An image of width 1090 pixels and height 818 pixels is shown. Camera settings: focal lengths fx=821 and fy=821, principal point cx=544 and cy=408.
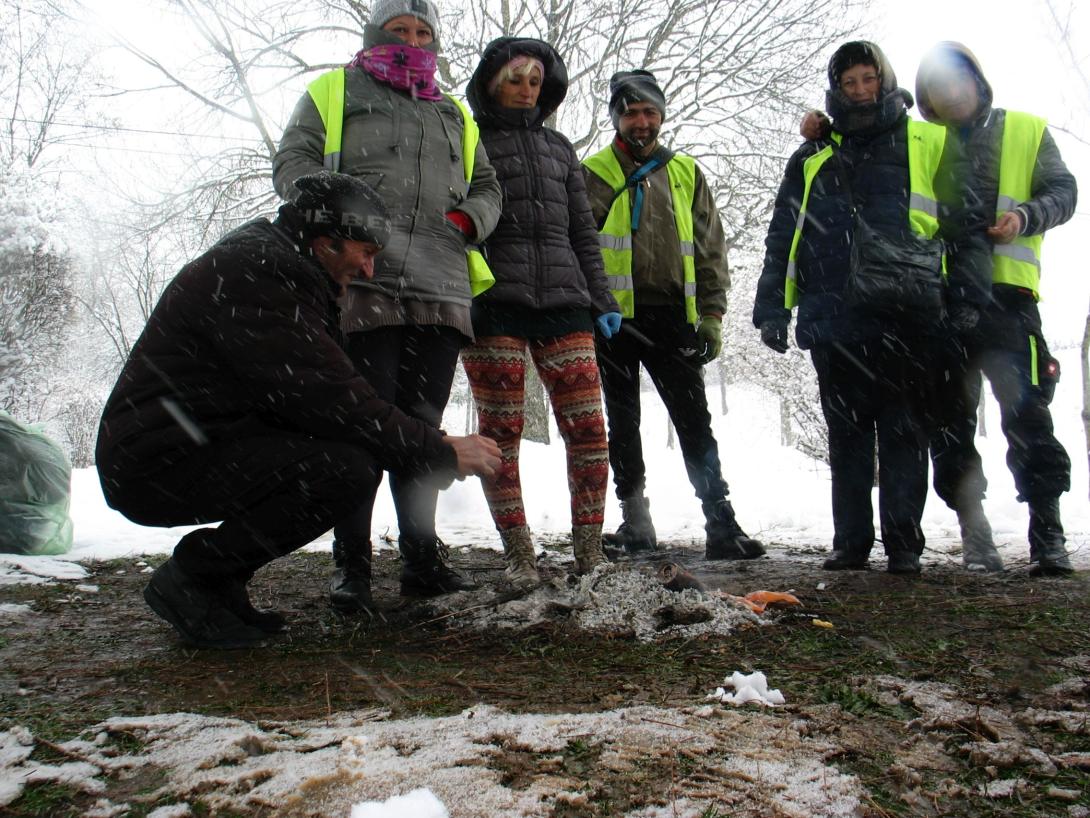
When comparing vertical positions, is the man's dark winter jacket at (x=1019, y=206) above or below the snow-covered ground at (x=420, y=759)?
above

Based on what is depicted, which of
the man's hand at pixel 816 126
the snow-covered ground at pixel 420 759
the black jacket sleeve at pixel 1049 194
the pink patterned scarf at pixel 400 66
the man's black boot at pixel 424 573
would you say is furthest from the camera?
the man's hand at pixel 816 126

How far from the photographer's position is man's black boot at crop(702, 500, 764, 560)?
4.00 metres

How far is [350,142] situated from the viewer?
3.00m

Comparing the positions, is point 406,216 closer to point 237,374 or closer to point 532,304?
point 532,304

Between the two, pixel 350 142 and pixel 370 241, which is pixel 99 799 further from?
pixel 350 142

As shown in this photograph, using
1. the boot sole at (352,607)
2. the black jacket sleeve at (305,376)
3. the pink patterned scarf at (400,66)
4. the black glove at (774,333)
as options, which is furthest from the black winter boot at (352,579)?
the black glove at (774,333)

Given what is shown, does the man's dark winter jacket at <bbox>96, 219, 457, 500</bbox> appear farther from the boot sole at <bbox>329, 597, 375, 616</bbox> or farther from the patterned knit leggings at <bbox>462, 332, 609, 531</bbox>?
the patterned knit leggings at <bbox>462, 332, 609, 531</bbox>

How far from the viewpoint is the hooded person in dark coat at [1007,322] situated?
3404 mm

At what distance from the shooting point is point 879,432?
11.9ft

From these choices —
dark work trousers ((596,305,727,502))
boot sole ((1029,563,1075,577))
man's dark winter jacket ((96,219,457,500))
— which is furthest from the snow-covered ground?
dark work trousers ((596,305,727,502))

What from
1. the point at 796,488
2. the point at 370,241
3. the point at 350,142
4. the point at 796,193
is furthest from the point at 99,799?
the point at 796,488

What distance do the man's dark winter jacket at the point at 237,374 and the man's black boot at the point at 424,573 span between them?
2.85 feet

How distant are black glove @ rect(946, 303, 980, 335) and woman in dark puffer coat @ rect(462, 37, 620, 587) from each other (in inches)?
56.2

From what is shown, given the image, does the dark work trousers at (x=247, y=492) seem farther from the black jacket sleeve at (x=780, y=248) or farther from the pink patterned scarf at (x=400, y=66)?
the black jacket sleeve at (x=780, y=248)
